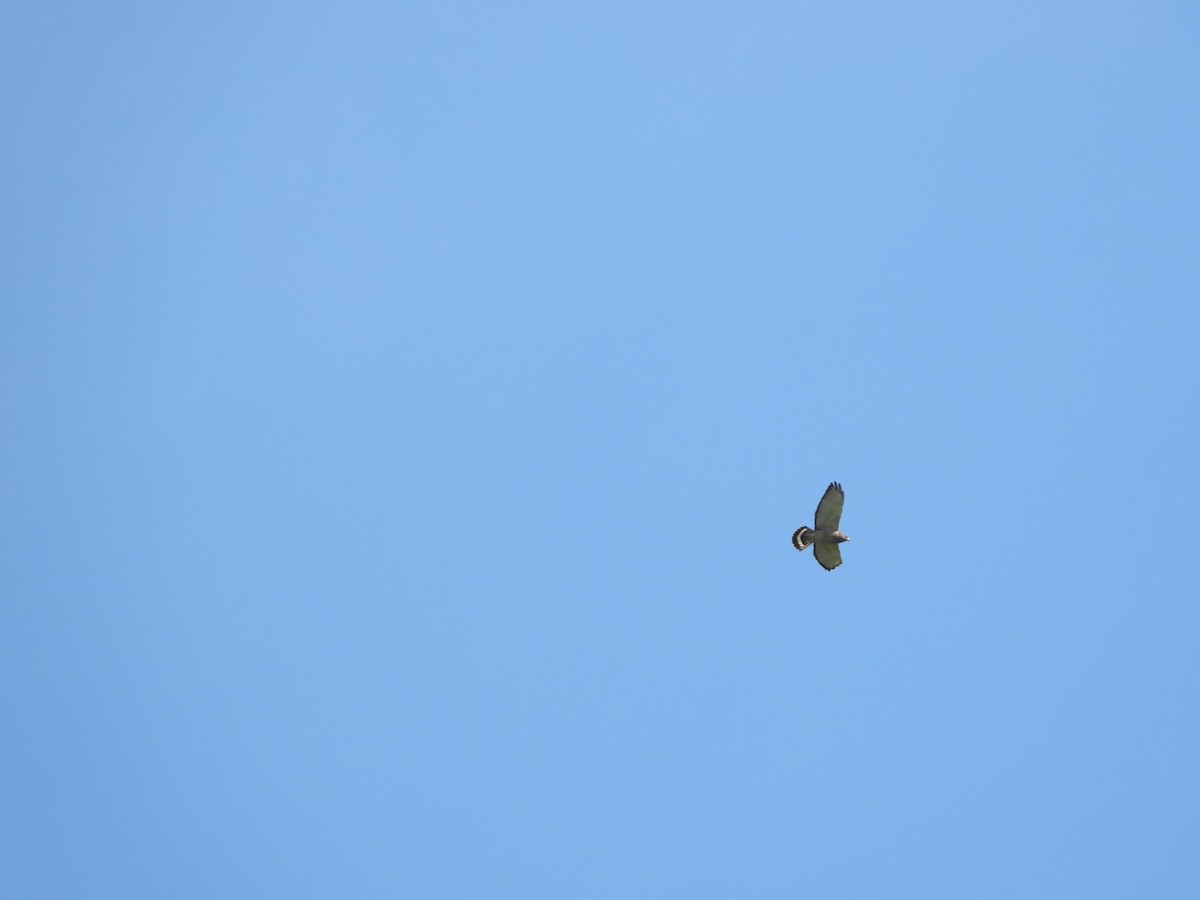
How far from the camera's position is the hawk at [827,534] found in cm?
2812

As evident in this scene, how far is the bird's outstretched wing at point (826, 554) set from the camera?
29609mm

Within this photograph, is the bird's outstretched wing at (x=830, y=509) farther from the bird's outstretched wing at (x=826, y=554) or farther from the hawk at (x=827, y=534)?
the bird's outstretched wing at (x=826, y=554)

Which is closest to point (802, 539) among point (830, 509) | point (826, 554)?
point (826, 554)

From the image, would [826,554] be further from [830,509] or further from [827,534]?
[830,509]

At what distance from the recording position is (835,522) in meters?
29.1

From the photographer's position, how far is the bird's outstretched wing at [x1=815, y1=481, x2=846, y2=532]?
28.0 metres

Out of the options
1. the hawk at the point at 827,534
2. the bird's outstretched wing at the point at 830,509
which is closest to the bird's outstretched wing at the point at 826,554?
the hawk at the point at 827,534

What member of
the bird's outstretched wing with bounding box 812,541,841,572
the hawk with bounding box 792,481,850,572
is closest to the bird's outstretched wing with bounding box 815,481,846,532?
the hawk with bounding box 792,481,850,572

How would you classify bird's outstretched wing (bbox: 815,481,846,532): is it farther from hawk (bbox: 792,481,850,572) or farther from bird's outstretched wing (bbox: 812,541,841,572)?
bird's outstretched wing (bbox: 812,541,841,572)

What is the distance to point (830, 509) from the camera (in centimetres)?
Result: 2838

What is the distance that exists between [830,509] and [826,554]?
5.90 feet

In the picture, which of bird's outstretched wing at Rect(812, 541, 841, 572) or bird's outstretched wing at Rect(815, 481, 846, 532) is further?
bird's outstretched wing at Rect(812, 541, 841, 572)

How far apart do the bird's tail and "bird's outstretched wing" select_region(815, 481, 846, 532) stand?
0.61m

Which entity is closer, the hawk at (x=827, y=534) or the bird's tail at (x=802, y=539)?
the hawk at (x=827, y=534)
